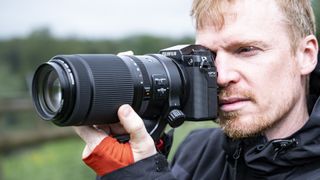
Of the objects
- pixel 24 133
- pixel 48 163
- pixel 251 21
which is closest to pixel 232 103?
pixel 251 21

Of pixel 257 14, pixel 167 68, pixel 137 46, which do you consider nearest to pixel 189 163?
pixel 167 68

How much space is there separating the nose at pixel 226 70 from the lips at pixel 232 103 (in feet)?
0.20

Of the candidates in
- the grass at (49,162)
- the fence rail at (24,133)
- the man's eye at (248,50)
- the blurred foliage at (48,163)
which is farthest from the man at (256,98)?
the fence rail at (24,133)

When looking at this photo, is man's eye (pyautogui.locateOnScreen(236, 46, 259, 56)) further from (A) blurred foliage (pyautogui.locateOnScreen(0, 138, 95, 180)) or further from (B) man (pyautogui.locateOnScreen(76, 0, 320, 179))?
(A) blurred foliage (pyautogui.locateOnScreen(0, 138, 95, 180))

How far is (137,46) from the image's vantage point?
9.56m

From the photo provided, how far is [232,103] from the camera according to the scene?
7.70ft

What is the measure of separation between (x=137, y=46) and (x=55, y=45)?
1.34m

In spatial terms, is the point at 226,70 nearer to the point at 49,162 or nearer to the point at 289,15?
the point at 289,15

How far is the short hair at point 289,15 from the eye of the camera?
93.2 inches

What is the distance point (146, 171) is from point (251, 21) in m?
0.71

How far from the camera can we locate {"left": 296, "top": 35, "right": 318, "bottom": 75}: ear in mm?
2410

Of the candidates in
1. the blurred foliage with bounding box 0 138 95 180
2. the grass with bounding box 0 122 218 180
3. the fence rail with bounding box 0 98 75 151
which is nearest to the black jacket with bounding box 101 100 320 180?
the grass with bounding box 0 122 218 180

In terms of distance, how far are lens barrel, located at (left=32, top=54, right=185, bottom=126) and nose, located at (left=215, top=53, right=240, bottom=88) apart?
0.16 meters

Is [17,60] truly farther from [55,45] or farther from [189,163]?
[189,163]
